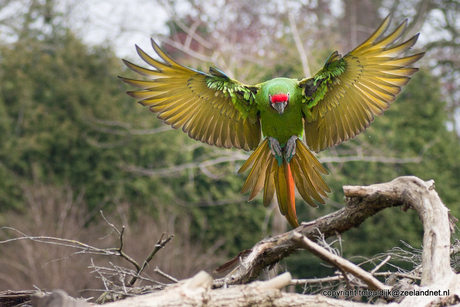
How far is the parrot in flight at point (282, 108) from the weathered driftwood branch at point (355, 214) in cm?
27

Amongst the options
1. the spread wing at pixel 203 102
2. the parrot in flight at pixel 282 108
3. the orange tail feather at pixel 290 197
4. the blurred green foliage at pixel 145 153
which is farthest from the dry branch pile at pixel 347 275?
the blurred green foliage at pixel 145 153

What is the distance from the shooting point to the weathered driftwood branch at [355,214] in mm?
1785

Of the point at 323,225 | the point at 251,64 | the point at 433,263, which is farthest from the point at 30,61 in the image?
the point at 433,263

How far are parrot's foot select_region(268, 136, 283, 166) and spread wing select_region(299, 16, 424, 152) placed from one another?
9.1 inches

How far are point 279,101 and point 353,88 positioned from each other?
1.38ft

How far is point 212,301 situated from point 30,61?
7481mm

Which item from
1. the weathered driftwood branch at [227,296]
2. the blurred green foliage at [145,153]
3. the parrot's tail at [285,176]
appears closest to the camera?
the weathered driftwood branch at [227,296]

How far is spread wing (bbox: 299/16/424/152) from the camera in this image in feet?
6.85

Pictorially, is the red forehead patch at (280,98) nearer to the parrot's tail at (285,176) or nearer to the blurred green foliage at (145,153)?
the parrot's tail at (285,176)

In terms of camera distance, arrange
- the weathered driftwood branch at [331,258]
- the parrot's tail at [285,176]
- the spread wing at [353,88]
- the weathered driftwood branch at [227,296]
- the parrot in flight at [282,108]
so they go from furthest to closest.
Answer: the parrot's tail at [285,176]
the parrot in flight at [282,108]
the spread wing at [353,88]
the weathered driftwood branch at [331,258]
the weathered driftwood branch at [227,296]

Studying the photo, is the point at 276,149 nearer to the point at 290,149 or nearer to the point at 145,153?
the point at 290,149

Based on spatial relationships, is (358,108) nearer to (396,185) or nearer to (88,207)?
(396,185)

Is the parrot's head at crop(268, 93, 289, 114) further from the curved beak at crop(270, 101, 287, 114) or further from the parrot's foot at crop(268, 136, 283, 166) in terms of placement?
the parrot's foot at crop(268, 136, 283, 166)

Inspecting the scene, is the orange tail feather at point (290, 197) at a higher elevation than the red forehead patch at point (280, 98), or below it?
below
